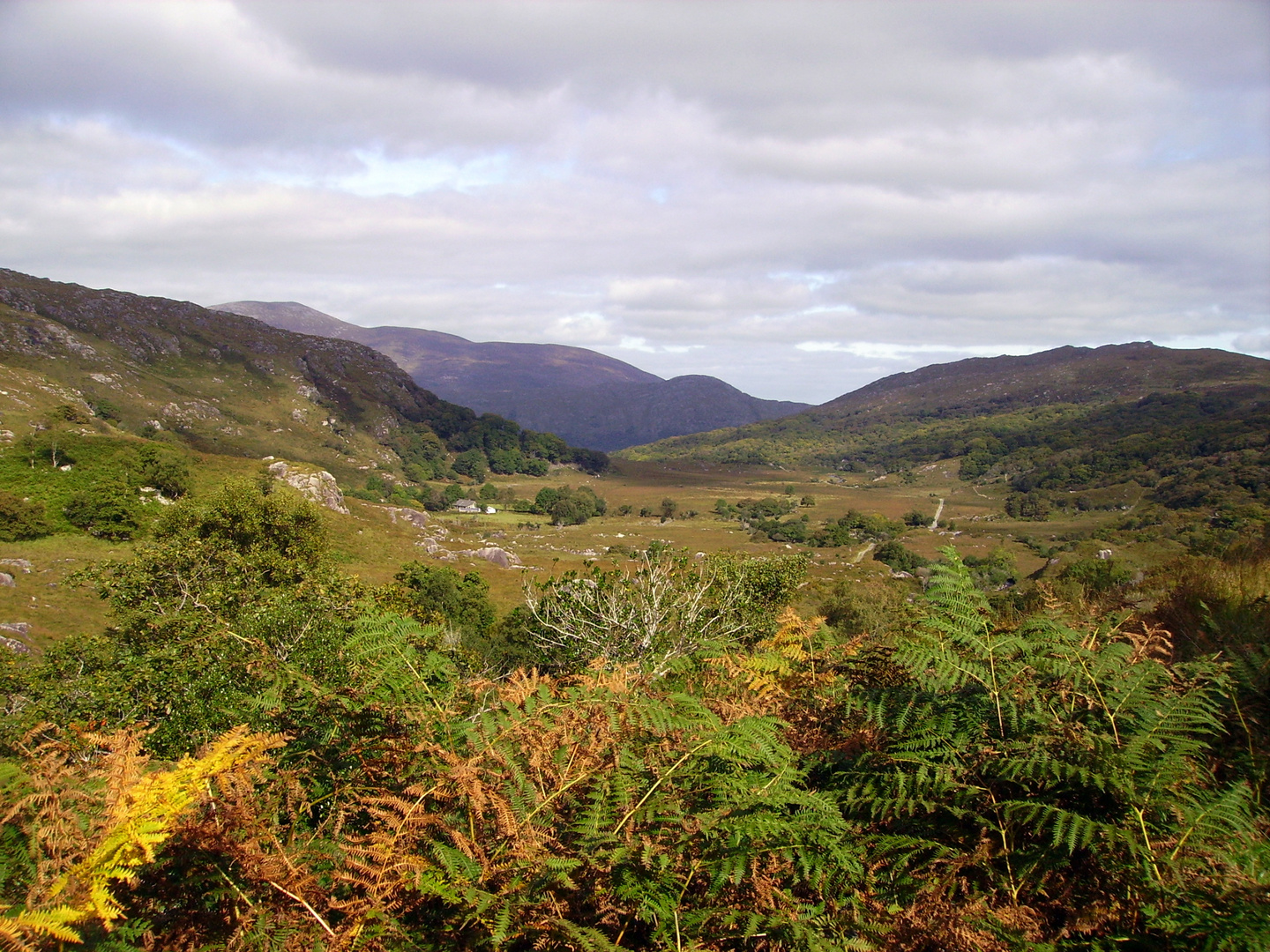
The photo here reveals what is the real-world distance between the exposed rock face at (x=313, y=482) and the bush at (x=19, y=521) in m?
20.7

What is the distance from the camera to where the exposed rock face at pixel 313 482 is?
64.3 metres

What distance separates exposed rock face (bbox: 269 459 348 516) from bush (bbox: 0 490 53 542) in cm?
2073

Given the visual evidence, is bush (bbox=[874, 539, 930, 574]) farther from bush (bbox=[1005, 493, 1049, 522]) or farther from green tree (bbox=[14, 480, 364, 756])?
green tree (bbox=[14, 480, 364, 756])

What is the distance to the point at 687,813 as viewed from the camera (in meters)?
2.63

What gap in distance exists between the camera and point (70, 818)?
2.27m

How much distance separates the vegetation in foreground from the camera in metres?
2.12

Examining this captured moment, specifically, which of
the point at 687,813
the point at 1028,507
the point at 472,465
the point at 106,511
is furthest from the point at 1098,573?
the point at 472,465

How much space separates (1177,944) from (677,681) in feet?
11.5

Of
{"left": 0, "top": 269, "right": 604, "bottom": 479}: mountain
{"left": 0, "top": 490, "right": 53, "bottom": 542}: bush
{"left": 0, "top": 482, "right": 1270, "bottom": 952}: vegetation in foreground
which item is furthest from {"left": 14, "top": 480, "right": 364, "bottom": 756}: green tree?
{"left": 0, "top": 269, "right": 604, "bottom": 479}: mountain

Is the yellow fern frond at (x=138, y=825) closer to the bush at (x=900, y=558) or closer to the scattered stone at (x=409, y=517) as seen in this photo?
the bush at (x=900, y=558)

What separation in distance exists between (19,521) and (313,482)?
2625 centimetres

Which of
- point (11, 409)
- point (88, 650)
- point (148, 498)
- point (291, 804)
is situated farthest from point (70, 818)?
point (11, 409)

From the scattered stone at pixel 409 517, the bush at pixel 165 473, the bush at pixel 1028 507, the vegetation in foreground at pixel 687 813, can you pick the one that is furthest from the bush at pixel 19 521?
the bush at pixel 1028 507

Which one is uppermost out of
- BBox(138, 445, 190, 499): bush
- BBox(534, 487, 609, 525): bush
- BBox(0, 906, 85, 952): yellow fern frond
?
BBox(0, 906, 85, 952): yellow fern frond
